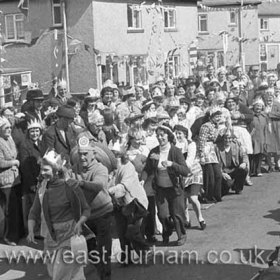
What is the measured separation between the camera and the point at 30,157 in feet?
34.6

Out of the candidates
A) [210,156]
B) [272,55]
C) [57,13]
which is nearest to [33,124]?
[210,156]

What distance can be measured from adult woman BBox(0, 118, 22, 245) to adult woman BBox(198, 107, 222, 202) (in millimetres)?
3690

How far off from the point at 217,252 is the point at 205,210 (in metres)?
2.86

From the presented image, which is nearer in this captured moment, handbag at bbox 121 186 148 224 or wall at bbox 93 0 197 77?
handbag at bbox 121 186 148 224

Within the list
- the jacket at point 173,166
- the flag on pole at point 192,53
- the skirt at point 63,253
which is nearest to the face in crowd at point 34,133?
the jacket at point 173,166

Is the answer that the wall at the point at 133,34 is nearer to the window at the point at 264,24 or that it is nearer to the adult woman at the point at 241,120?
the adult woman at the point at 241,120

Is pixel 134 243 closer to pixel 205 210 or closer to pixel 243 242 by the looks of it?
pixel 243 242

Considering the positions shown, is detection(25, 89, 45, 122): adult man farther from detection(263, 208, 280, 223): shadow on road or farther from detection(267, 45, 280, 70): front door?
detection(267, 45, 280, 70): front door

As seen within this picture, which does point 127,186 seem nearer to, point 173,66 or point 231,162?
point 231,162

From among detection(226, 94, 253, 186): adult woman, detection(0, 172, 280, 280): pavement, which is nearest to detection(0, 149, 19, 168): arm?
detection(0, 172, 280, 280): pavement

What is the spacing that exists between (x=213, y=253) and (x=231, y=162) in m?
4.16

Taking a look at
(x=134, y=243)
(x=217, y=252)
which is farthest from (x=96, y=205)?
(x=217, y=252)

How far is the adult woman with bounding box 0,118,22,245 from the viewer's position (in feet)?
34.0

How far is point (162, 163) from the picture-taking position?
9.95 m
